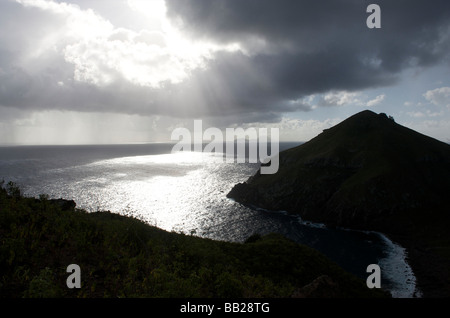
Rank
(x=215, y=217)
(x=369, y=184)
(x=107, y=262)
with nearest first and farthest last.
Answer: (x=107, y=262) < (x=215, y=217) < (x=369, y=184)

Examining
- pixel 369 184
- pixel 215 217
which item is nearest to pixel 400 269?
pixel 369 184

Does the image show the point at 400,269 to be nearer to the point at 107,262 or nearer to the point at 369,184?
the point at 369,184

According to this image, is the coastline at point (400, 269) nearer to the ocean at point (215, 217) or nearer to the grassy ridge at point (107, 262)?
the ocean at point (215, 217)

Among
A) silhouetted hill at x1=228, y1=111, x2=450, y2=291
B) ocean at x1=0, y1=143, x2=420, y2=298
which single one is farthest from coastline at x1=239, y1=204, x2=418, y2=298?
silhouetted hill at x1=228, y1=111, x2=450, y2=291

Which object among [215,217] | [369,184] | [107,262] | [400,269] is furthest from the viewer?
[369,184]
